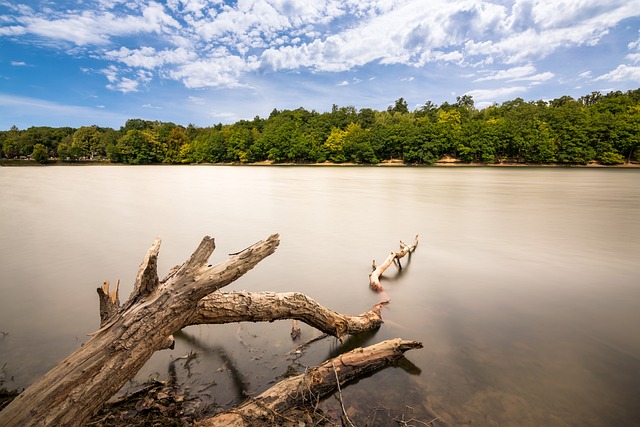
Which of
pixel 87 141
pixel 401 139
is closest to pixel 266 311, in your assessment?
pixel 401 139

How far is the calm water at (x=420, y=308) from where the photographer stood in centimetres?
328

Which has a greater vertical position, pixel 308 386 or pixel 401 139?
pixel 401 139

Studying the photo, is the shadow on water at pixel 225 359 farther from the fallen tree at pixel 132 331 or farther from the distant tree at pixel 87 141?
the distant tree at pixel 87 141

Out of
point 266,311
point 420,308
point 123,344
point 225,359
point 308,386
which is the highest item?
point 123,344

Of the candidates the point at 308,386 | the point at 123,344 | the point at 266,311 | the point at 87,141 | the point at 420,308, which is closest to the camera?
the point at 123,344

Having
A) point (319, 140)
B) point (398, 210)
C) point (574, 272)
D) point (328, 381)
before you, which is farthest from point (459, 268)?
point (319, 140)

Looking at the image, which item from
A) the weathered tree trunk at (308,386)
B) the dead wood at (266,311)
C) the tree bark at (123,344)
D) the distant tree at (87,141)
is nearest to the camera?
the tree bark at (123,344)

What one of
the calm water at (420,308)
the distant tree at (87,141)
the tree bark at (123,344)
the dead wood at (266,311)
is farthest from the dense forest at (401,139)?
the tree bark at (123,344)

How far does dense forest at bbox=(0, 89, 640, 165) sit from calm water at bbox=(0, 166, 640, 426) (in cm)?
6774

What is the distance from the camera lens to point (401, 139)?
255ft

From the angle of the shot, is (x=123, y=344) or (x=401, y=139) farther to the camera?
(x=401, y=139)

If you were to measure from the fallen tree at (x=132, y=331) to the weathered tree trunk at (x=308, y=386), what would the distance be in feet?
0.51

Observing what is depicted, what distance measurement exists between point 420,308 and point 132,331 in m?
4.24

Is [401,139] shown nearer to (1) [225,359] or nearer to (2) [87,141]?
(1) [225,359]
